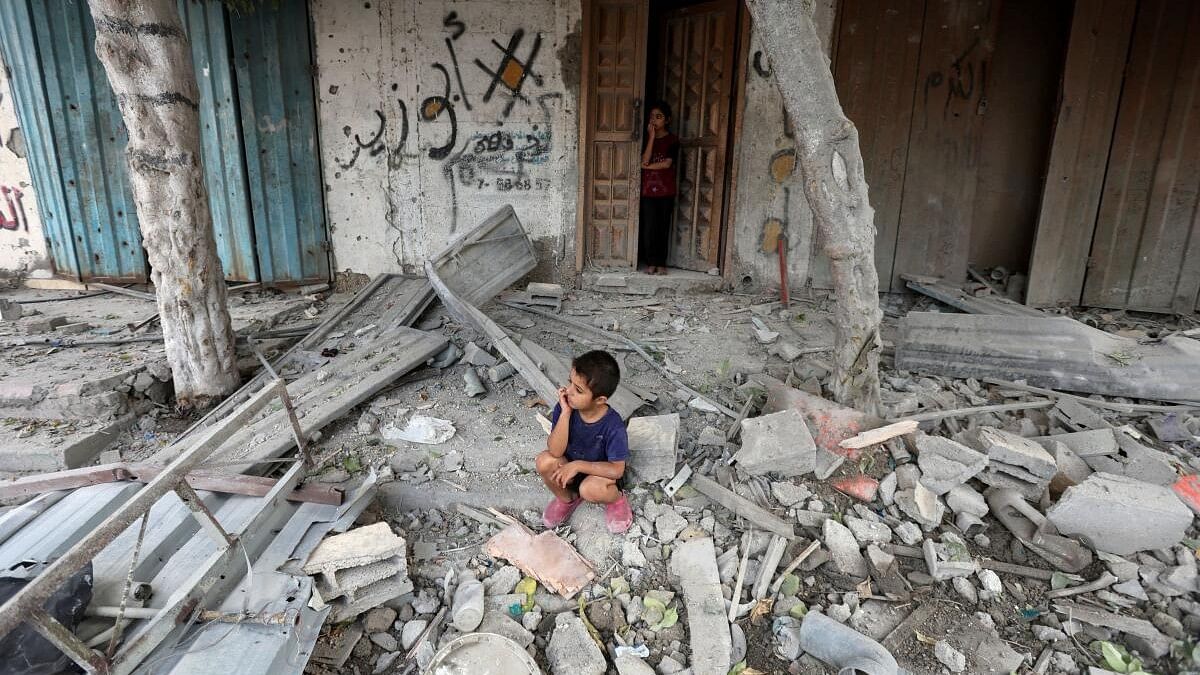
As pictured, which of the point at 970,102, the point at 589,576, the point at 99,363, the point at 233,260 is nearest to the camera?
the point at 589,576

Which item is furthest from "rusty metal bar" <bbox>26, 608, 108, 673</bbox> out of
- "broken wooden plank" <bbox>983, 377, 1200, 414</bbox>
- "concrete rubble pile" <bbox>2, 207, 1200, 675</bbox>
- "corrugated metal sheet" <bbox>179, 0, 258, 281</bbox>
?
"corrugated metal sheet" <bbox>179, 0, 258, 281</bbox>

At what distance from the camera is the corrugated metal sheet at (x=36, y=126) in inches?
232

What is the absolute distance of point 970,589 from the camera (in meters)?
2.61

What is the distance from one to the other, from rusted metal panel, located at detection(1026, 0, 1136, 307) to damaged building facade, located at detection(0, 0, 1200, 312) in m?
0.02

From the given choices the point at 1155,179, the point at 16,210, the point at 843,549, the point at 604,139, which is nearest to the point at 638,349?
the point at 843,549

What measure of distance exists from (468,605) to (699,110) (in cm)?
586

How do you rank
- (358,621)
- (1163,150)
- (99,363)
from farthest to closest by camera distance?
(1163,150) < (99,363) < (358,621)

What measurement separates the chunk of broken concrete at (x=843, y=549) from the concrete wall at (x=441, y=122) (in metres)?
4.56

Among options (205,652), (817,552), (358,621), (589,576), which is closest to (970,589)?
(817,552)

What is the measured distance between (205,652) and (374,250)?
5283mm

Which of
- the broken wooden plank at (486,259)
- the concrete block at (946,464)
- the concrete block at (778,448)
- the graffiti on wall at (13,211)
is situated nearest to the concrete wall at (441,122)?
the broken wooden plank at (486,259)

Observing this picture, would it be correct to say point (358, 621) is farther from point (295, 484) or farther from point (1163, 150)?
point (1163, 150)

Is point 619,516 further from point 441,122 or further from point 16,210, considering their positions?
point 16,210

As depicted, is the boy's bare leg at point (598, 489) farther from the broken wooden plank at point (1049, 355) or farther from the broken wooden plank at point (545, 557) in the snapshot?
the broken wooden plank at point (1049, 355)
